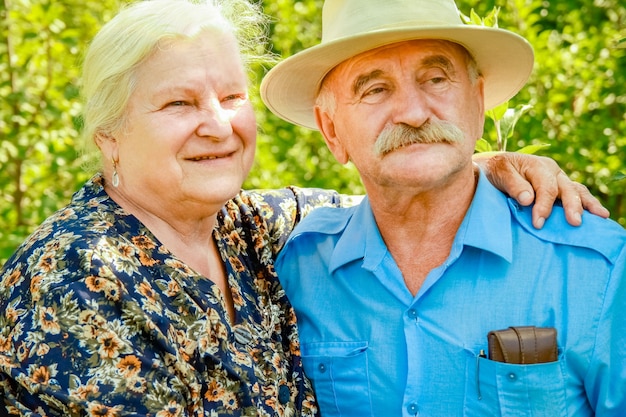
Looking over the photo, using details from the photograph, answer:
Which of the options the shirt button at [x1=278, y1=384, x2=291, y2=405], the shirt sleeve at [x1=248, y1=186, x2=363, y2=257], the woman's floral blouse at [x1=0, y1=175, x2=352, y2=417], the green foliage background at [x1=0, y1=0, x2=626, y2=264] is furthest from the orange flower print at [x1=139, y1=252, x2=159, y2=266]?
the green foliage background at [x1=0, y1=0, x2=626, y2=264]

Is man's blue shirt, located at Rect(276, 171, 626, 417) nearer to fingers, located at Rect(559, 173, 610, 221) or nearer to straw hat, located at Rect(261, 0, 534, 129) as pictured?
fingers, located at Rect(559, 173, 610, 221)

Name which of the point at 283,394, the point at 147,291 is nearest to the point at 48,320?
the point at 147,291

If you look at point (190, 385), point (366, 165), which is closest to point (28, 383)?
point (190, 385)

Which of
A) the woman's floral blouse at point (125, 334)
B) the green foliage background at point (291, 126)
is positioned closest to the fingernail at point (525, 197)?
the woman's floral blouse at point (125, 334)

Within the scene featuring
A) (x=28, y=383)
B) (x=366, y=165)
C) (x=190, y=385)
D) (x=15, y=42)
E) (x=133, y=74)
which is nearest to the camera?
(x=28, y=383)

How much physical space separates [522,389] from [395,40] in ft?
3.64

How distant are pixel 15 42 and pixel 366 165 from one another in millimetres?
3163

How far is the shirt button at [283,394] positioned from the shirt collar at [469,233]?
1.47 feet

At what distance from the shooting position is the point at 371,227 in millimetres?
2842

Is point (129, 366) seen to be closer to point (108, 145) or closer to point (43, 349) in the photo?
point (43, 349)

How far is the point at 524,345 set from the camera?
2393mm

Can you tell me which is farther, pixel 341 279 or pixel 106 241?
pixel 341 279

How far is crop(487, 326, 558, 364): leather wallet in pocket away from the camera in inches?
93.6

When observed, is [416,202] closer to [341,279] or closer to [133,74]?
[341,279]
